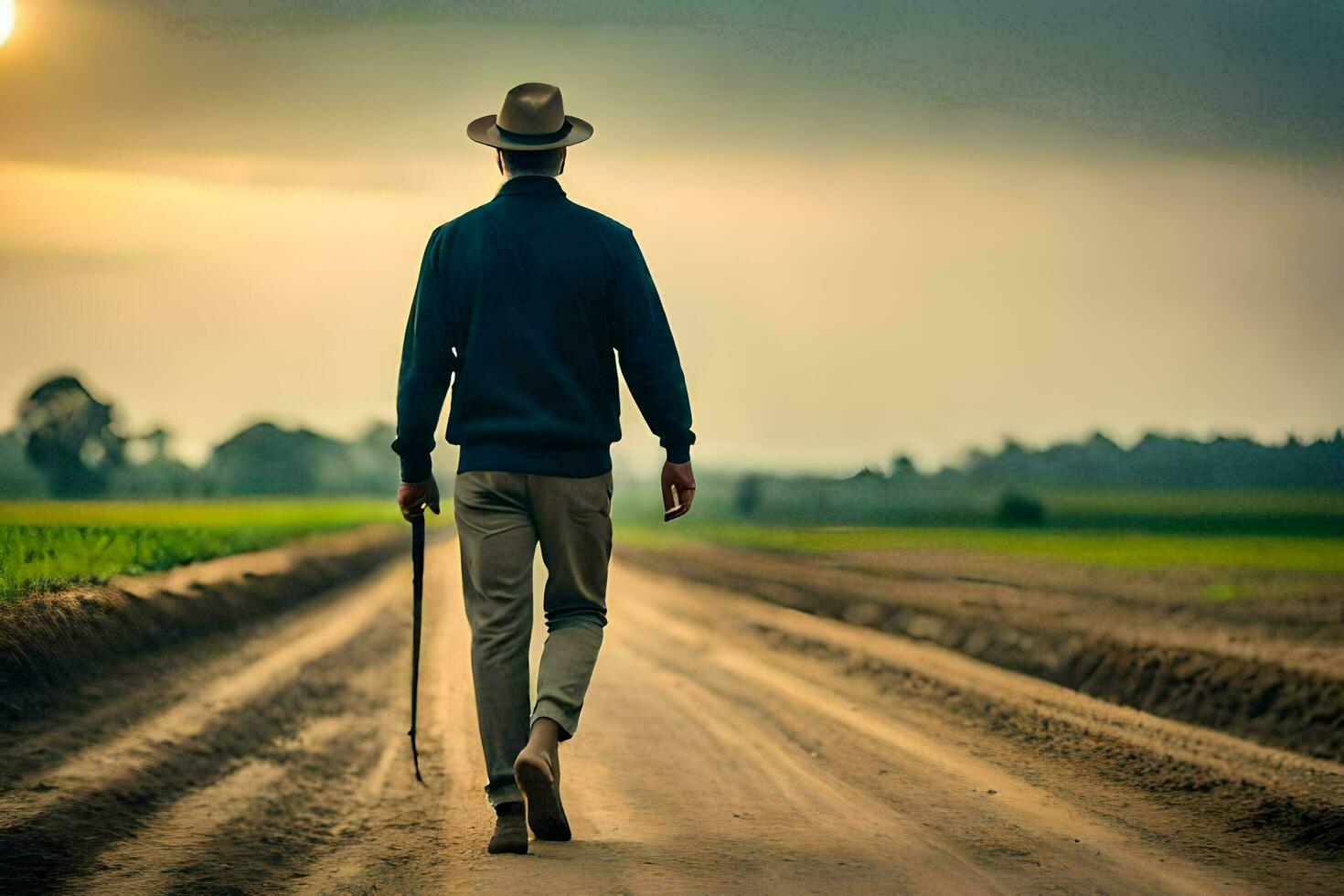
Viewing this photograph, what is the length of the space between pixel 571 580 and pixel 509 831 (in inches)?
32.1

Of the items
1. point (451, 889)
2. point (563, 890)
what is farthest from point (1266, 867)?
point (451, 889)

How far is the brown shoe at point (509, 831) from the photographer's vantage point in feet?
13.9

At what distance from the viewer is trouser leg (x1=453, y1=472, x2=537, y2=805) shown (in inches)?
173

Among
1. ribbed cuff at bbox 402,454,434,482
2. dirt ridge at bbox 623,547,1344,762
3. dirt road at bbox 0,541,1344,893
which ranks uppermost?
ribbed cuff at bbox 402,454,434,482

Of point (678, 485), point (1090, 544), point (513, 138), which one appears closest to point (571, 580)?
point (678, 485)

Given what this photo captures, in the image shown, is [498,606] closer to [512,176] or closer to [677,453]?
[677,453]

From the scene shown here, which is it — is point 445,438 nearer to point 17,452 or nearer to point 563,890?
point 563,890

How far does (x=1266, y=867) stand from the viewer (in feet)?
14.9

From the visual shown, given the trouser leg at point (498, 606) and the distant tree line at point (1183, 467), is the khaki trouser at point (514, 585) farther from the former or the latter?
the distant tree line at point (1183, 467)

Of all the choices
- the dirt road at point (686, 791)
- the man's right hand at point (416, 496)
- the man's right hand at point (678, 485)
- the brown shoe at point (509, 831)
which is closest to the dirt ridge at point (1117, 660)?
the dirt road at point (686, 791)

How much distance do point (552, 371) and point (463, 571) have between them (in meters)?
0.77

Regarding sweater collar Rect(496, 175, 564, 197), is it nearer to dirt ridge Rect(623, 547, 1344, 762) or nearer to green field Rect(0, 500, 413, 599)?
green field Rect(0, 500, 413, 599)

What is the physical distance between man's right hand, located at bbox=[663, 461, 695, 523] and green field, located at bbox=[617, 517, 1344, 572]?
18.9 meters

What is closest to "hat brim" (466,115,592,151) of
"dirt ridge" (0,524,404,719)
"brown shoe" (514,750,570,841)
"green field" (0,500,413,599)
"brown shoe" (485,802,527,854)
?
"brown shoe" (514,750,570,841)
